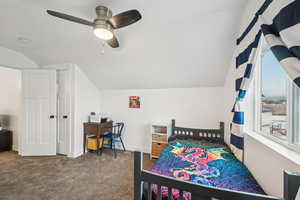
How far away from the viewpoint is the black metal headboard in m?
2.66

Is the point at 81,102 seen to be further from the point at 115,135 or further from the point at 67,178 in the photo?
the point at 67,178

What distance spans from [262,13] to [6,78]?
5.25 m

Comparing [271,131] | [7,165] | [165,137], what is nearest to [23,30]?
[7,165]

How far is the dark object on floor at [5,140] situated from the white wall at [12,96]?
12 centimetres

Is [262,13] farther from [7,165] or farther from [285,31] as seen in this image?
[7,165]

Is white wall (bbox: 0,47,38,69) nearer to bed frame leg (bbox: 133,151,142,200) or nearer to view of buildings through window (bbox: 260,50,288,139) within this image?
bed frame leg (bbox: 133,151,142,200)

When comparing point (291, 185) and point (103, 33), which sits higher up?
point (103, 33)

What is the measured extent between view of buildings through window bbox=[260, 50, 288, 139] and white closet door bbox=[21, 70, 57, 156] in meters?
3.96

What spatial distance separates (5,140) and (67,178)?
2.52m

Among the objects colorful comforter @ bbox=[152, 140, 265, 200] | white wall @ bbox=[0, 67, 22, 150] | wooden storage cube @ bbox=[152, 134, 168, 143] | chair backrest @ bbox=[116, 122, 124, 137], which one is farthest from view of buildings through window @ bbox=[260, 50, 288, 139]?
white wall @ bbox=[0, 67, 22, 150]

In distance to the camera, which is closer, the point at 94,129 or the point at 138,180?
the point at 138,180

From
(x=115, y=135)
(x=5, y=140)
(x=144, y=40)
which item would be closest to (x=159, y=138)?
(x=115, y=135)

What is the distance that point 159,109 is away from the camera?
10.7 feet

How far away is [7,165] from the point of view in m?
2.54
